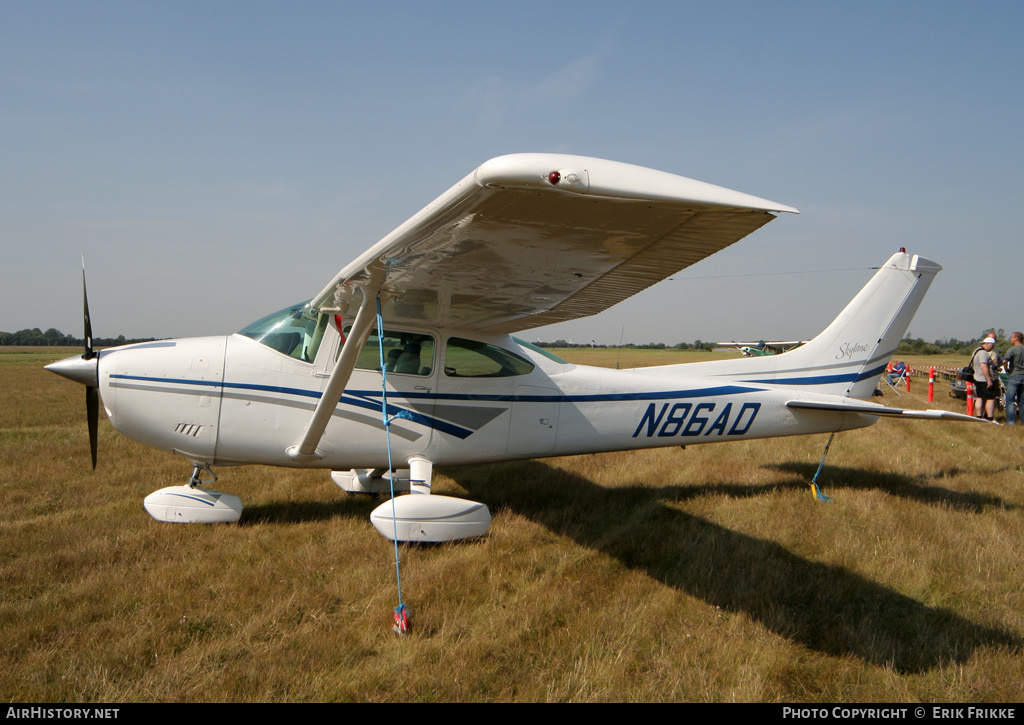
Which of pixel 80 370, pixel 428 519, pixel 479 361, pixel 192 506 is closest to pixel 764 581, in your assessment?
pixel 428 519

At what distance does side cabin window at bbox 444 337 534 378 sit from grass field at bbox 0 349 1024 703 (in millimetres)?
1501

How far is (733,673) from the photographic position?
3.09 m

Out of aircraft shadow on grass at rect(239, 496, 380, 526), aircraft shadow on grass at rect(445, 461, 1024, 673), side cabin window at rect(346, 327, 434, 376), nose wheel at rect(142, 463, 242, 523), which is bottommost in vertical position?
aircraft shadow on grass at rect(239, 496, 380, 526)

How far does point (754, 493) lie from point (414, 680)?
16.9 feet

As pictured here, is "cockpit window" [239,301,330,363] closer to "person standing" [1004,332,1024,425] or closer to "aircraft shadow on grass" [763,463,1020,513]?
"aircraft shadow on grass" [763,463,1020,513]

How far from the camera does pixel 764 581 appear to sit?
4.20m

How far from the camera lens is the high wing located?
2.16 meters

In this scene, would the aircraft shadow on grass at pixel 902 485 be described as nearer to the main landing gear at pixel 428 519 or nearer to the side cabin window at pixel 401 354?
the main landing gear at pixel 428 519

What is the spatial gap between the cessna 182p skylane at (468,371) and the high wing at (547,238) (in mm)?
18

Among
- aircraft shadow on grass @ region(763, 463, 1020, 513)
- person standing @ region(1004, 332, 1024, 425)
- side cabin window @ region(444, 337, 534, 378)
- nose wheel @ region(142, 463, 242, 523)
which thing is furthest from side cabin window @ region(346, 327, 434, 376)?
person standing @ region(1004, 332, 1024, 425)

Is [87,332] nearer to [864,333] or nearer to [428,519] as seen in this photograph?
[428,519]

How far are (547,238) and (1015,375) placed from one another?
13.4 m
